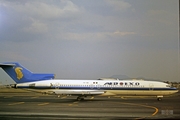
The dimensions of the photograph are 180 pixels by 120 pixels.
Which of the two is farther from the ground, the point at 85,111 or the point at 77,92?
the point at 77,92

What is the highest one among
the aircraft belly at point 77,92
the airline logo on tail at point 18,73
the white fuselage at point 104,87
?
the airline logo on tail at point 18,73

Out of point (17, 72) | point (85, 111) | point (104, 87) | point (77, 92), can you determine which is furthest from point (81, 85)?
point (85, 111)

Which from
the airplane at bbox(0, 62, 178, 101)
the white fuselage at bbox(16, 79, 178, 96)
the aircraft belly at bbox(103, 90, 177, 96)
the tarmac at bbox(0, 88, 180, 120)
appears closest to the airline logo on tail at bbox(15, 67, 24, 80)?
the airplane at bbox(0, 62, 178, 101)

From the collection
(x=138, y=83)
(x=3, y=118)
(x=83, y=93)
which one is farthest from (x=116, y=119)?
(x=138, y=83)

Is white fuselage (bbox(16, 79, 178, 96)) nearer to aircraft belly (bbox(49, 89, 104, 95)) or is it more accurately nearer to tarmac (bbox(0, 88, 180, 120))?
aircraft belly (bbox(49, 89, 104, 95))

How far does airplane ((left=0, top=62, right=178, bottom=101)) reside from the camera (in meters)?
26.6

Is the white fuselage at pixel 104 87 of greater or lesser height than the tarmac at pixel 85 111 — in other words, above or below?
above

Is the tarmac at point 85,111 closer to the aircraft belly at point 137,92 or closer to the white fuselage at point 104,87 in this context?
the white fuselage at point 104,87

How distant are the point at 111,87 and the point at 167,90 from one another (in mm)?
6568

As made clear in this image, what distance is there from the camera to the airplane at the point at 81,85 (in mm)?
26562

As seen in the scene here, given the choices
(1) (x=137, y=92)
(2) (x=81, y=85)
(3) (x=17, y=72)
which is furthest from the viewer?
(1) (x=137, y=92)

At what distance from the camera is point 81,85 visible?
27094mm

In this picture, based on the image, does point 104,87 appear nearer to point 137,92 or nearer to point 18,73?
point 137,92

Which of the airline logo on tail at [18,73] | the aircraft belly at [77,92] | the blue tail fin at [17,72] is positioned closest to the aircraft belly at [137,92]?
the aircraft belly at [77,92]
